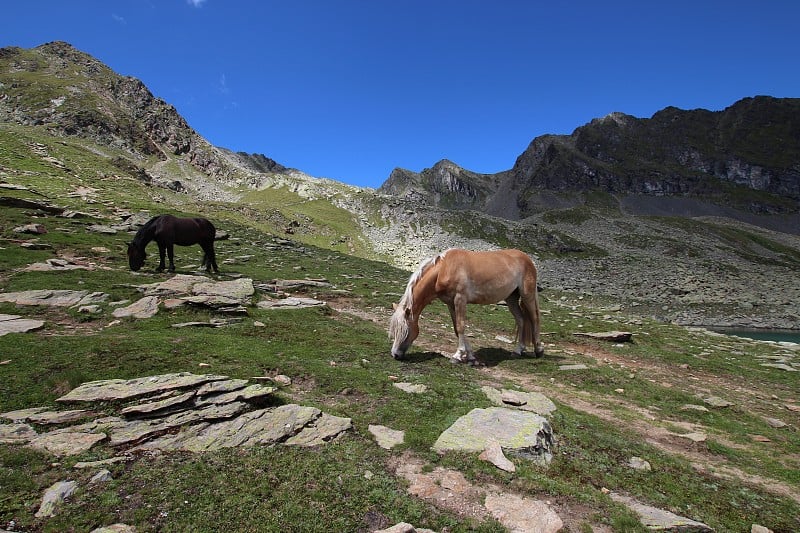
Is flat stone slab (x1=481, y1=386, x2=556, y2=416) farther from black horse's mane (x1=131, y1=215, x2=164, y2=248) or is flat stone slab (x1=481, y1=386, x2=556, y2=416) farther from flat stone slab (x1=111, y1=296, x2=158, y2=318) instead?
black horse's mane (x1=131, y1=215, x2=164, y2=248)

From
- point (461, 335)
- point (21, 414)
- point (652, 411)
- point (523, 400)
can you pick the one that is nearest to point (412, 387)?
point (523, 400)

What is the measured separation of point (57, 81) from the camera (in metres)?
102

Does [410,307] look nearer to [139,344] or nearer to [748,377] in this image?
[139,344]

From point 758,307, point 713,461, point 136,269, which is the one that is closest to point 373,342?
point 713,461

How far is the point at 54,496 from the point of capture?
15.2 ft

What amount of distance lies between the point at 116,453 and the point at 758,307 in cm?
7076

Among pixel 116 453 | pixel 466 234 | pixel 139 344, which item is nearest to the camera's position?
pixel 116 453

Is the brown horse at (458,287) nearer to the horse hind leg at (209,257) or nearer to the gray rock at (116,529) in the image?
the gray rock at (116,529)

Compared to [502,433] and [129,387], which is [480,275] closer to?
[502,433]

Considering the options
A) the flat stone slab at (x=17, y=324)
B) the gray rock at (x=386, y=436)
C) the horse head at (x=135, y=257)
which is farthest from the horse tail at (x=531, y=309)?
the horse head at (x=135, y=257)

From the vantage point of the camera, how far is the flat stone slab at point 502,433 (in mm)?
6363

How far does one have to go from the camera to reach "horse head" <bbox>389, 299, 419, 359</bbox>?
445 inches

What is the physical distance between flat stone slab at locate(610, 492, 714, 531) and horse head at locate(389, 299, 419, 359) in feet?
21.7

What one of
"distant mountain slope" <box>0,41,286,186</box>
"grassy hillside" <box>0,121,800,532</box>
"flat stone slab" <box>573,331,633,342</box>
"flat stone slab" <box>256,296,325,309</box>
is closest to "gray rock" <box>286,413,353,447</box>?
"grassy hillside" <box>0,121,800,532</box>
